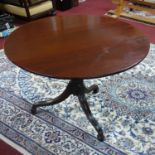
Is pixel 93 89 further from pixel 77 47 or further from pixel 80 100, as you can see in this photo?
pixel 77 47

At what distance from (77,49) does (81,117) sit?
574mm

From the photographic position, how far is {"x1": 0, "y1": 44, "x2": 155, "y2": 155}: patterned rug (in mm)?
1656

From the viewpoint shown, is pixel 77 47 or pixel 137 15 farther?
pixel 137 15

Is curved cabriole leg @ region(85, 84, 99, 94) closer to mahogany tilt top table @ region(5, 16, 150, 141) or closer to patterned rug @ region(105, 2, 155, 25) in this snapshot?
mahogany tilt top table @ region(5, 16, 150, 141)

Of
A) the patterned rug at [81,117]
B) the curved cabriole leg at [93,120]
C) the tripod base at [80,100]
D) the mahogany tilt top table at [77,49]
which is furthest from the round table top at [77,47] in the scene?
the patterned rug at [81,117]

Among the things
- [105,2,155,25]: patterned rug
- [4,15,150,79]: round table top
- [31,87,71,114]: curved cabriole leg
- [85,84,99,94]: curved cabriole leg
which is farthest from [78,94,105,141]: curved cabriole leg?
[105,2,155,25]: patterned rug

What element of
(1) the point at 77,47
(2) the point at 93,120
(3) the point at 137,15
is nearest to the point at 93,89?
(2) the point at 93,120

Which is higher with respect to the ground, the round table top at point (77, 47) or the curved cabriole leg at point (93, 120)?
the round table top at point (77, 47)

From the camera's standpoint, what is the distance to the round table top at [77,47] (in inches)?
53.3

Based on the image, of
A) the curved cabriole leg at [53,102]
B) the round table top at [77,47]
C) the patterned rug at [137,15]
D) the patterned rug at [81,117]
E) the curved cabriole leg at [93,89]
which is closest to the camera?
the round table top at [77,47]

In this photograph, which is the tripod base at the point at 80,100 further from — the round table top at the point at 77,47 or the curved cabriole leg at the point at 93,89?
the round table top at the point at 77,47

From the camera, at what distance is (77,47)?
154cm

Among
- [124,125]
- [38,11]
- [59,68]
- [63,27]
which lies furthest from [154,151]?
[38,11]

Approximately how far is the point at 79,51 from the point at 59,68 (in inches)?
8.1
